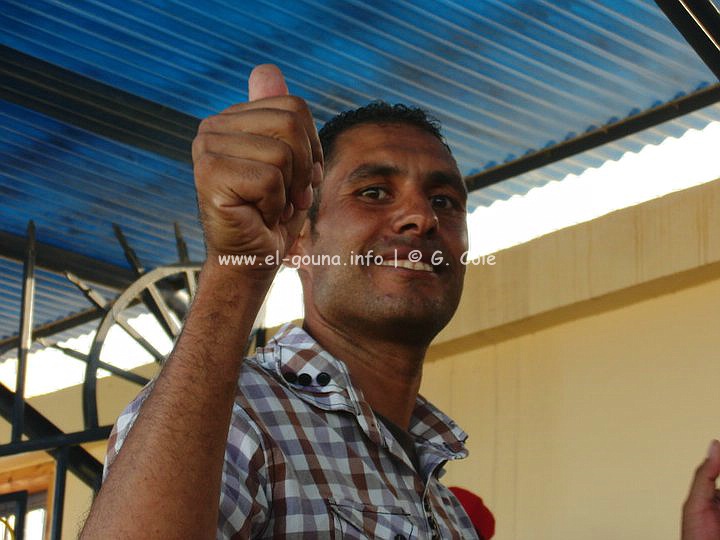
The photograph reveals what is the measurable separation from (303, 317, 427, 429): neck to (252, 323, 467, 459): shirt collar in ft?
0.21

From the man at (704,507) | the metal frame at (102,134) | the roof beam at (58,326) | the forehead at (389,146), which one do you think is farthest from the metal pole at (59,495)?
the man at (704,507)

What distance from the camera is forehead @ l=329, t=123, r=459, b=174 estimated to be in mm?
2643

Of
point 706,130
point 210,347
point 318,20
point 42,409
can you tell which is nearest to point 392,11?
point 318,20

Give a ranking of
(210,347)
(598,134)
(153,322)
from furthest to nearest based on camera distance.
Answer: (153,322), (598,134), (210,347)

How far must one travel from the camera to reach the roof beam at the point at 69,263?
5.65 metres

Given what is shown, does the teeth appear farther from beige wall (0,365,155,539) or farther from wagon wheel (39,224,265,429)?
beige wall (0,365,155,539)

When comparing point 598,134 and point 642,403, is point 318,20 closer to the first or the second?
point 598,134

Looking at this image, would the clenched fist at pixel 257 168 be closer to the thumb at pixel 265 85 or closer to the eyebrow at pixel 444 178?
the thumb at pixel 265 85

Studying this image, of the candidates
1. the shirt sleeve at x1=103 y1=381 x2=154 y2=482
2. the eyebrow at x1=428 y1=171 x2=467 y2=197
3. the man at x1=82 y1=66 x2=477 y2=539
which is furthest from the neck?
the shirt sleeve at x1=103 y1=381 x2=154 y2=482

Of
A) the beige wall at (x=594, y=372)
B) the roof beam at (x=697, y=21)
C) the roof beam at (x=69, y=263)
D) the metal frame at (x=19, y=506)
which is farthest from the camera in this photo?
the roof beam at (x=69, y=263)

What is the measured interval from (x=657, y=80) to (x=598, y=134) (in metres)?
0.37

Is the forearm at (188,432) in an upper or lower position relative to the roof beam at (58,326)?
lower

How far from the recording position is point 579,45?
4133 mm

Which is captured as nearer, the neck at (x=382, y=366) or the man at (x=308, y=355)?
the man at (x=308, y=355)
